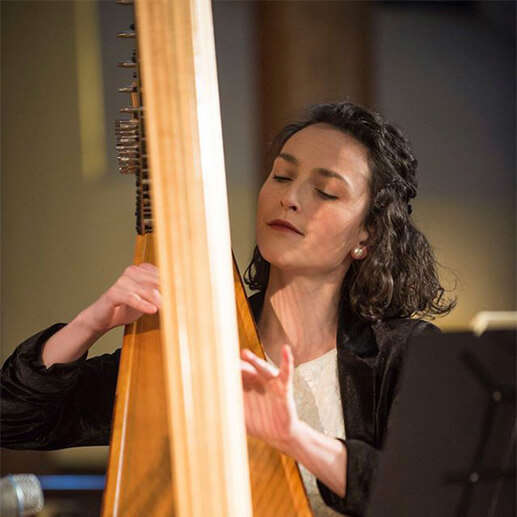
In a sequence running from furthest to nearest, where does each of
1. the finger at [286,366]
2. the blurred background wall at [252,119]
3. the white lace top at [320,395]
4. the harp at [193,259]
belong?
the blurred background wall at [252,119]
the white lace top at [320,395]
the finger at [286,366]
the harp at [193,259]

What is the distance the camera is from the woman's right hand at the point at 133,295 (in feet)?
A: 2.38

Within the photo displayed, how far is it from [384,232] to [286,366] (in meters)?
0.44

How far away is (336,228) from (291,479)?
385 mm

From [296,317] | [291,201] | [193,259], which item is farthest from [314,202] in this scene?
[193,259]

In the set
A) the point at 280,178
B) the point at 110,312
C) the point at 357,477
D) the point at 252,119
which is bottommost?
the point at 357,477

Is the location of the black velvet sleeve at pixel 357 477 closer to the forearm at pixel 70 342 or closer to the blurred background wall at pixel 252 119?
the forearm at pixel 70 342

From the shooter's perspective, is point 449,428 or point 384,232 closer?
point 449,428

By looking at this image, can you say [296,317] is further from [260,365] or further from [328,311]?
[260,365]

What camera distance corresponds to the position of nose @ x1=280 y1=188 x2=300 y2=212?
3.27ft

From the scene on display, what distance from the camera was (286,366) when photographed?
0.68 metres

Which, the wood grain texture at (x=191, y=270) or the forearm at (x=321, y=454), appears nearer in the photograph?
the wood grain texture at (x=191, y=270)

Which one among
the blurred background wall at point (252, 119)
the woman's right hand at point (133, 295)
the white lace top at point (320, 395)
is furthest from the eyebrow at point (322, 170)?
the blurred background wall at point (252, 119)

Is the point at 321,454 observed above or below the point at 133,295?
below

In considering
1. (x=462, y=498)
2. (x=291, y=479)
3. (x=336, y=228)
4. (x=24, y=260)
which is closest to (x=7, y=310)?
(x=24, y=260)
